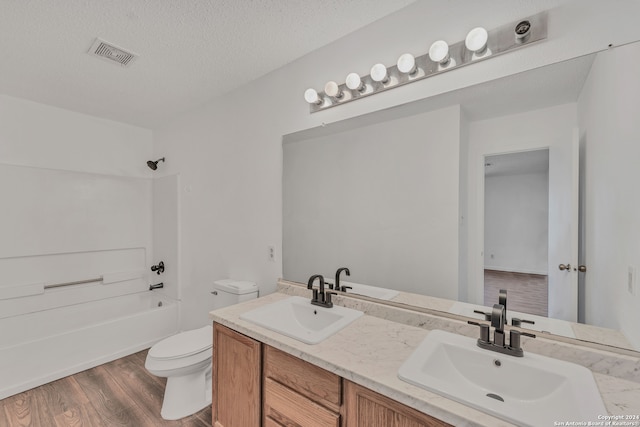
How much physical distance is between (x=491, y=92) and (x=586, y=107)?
35cm

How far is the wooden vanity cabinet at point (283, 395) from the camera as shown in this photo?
0.93 metres

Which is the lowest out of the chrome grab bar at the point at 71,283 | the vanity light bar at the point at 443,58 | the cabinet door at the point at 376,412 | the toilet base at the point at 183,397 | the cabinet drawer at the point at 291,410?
the toilet base at the point at 183,397

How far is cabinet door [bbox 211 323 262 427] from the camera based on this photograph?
52.5 inches

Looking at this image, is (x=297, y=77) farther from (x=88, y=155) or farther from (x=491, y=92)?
(x=88, y=155)

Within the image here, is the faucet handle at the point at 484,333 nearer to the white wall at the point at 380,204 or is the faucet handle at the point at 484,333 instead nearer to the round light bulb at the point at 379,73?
the white wall at the point at 380,204

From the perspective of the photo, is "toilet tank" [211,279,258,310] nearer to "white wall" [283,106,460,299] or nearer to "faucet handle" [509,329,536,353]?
"white wall" [283,106,460,299]

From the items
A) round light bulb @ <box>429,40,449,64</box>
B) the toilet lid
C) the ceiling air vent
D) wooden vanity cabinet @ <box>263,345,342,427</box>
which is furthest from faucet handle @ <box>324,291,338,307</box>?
the ceiling air vent

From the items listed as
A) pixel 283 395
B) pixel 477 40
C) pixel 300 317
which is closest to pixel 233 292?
pixel 300 317

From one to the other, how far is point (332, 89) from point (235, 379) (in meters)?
1.73

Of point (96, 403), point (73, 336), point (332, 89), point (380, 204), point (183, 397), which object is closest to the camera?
point (380, 204)

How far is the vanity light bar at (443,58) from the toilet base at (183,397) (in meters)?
2.16

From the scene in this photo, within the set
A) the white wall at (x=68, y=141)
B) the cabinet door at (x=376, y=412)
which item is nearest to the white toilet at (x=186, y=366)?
the cabinet door at (x=376, y=412)

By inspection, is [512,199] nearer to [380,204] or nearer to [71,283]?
[380,204]

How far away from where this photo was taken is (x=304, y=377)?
1.13 m
